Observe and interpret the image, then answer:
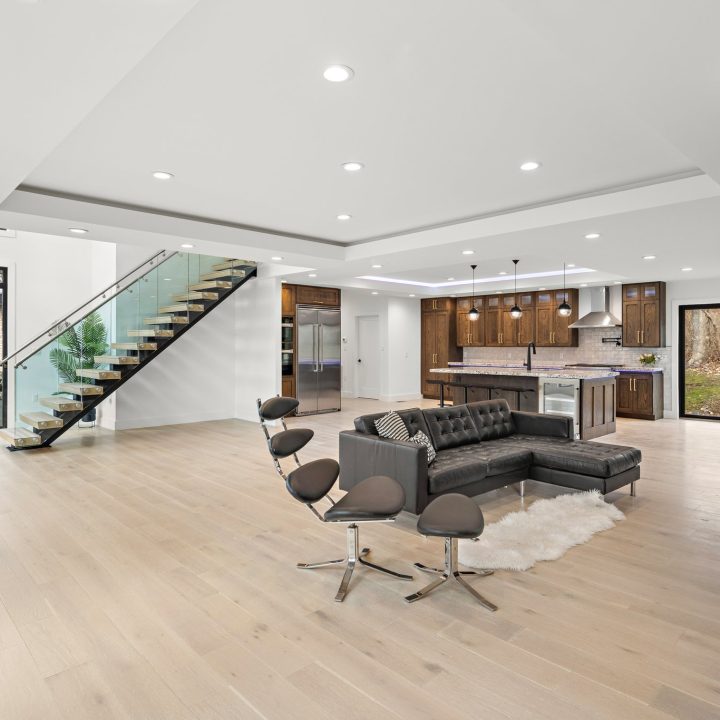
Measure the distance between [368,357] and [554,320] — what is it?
4543mm

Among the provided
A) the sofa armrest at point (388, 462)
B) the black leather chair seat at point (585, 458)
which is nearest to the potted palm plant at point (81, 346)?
the sofa armrest at point (388, 462)

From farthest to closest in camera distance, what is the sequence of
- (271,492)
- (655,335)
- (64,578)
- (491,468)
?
(655,335)
(271,492)
(491,468)
(64,578)

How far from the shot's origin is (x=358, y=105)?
2.97 meters

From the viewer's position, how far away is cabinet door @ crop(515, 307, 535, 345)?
11.4m

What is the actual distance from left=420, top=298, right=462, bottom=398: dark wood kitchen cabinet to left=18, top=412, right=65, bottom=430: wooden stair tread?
8.04m

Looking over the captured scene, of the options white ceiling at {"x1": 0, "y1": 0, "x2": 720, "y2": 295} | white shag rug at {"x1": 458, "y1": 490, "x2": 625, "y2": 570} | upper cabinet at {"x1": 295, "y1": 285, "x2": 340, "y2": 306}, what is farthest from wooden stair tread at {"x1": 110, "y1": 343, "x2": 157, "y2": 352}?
white shag rug at {"x1": 458, "y1": 490, "x2": 625, "y2": 570}

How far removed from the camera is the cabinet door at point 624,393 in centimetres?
994

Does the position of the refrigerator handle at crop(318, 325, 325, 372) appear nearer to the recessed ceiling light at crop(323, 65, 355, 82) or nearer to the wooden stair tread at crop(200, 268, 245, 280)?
the wooden stair tread at crop(200, 268, 245, 280)

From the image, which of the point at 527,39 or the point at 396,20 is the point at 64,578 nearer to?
the point at 396,20

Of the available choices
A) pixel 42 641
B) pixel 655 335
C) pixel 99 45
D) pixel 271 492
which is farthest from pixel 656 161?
pixel 655 335

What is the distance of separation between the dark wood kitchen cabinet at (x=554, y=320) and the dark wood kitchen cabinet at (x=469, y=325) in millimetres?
1357

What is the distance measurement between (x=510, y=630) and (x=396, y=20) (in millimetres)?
2878

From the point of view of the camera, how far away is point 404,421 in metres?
4.80

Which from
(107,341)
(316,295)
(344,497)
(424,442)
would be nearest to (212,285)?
(107,341)
